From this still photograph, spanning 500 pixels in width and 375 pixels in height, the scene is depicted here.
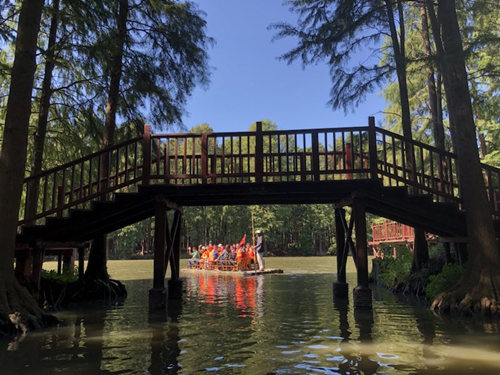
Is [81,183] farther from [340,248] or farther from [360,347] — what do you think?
[340,248]

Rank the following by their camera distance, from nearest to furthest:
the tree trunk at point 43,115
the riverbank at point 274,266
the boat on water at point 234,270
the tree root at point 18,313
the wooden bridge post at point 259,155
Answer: the tree root at point 18,313
the wooden bridge post at point 259,155
the tree trunk at point 43,115
the boat on water at point 234,270
the riverbank at point 274,266

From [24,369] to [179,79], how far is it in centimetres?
1138

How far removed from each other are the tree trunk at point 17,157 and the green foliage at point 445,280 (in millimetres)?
9463

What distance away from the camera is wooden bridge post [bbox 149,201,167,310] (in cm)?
1045

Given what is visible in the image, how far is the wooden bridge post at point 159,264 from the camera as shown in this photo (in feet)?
34.3

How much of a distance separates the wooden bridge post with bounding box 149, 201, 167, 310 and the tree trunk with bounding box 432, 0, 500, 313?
21.5ft

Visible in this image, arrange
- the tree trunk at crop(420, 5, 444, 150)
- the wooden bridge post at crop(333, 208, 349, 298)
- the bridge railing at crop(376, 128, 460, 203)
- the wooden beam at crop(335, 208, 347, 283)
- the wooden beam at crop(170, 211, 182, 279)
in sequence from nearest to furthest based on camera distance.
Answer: the bridge railing at crop(376, 128, 460, 203) < the wooden bridge post at crop(333, 208, 349, 298) < the wooden beam at crop(335, 208, 347, 283) < the wooden beam at crop(170, 211, 182, 279) < the tree trunk at crop(420, 5, 444, 150)

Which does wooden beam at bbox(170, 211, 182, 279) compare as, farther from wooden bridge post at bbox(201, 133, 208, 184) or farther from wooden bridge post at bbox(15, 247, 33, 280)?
wooden bridge post at bbox(15, 247, 33, 280)

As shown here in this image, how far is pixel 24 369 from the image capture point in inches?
209

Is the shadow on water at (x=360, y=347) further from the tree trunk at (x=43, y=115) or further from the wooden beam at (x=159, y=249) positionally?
the tree trunk at (x=43, y=115)

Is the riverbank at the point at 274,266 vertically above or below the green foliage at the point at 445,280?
below

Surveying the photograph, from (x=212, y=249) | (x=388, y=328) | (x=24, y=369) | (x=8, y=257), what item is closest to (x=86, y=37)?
(x=8, y=257)

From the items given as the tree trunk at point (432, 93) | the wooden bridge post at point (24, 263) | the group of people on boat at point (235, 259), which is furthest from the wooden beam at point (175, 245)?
the tree trunk at point (432, 93)

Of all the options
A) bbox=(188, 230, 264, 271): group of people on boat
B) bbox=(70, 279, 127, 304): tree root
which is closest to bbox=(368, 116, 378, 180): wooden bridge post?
bbox=(70, 279, 127, 304): tree root
